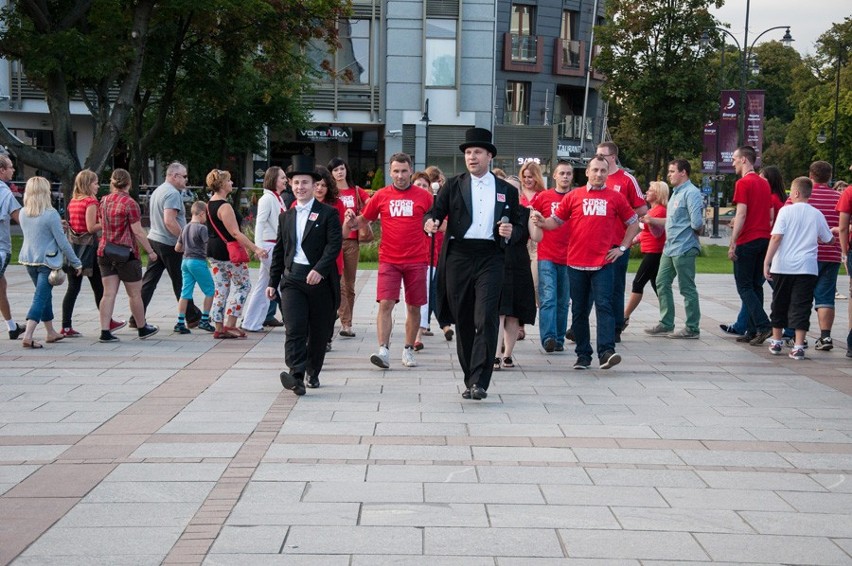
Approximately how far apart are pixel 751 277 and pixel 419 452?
6.41m

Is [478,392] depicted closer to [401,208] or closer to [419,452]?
[419,452]

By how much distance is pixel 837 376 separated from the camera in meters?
9.58

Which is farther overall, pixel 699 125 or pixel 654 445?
pixel 699 125

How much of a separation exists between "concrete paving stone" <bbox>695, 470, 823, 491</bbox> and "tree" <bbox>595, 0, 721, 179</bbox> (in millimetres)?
35905

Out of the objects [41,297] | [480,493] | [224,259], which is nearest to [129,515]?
[480,493]

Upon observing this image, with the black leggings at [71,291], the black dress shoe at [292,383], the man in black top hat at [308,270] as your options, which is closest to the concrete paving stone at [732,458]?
the black dress shoe at [292,383]

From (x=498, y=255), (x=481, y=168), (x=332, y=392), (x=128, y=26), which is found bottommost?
(x=332, y=392)

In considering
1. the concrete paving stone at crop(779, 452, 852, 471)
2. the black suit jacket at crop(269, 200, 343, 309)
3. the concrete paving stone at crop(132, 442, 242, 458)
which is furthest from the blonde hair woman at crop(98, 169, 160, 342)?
the concrete paving stone at crop(779, 452, 852, 471)

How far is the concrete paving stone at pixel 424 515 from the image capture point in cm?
497

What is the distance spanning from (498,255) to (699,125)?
35.3m

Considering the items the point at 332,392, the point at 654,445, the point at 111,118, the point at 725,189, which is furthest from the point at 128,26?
the point at 725,189

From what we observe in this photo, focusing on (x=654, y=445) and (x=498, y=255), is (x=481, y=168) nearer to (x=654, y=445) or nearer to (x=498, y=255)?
(x=498, y=255)

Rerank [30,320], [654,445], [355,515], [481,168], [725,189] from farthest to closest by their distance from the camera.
Result: [725,189]
[30,320]
[481,168]
[654,445]
[355,515]

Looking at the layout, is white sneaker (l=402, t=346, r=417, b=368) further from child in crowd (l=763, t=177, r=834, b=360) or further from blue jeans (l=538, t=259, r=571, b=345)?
child in crowd (l=763, t=177, r=834, b=360)
